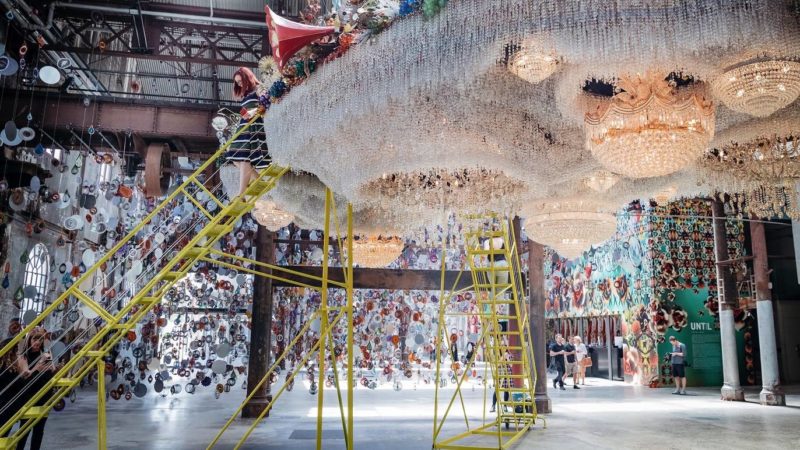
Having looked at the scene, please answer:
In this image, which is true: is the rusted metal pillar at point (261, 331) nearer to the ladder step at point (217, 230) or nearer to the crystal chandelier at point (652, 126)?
the ladder step at point (217, 230)

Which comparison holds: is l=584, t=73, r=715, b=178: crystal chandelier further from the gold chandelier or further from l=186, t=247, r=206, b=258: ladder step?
l=186, t=247, r=206, b=258: ladder step

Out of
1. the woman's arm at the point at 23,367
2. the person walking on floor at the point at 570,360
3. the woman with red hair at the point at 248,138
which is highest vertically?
the woman with red hair at the point at 248,138

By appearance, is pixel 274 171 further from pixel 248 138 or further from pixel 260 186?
pixel 248 138

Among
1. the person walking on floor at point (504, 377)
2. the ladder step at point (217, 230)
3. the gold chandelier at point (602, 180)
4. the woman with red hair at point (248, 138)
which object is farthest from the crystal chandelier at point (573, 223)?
the ladder step at point (217, 230)

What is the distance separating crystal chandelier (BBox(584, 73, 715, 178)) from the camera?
4254mm

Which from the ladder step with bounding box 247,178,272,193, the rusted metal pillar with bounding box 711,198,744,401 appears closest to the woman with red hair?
the ladder step with bounding box 247,178,272,193

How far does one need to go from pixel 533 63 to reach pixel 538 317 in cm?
756

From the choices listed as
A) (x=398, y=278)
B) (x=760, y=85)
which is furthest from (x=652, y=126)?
(x=398, y=278)

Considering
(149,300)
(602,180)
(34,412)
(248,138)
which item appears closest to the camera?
(34,412)

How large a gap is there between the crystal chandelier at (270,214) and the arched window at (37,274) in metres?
7.43

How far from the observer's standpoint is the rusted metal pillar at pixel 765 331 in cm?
1182

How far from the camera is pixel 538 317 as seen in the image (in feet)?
35.3

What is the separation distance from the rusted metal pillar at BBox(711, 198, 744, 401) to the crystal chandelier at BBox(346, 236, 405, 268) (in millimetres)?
7686

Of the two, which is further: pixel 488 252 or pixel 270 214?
pixel 270 214
